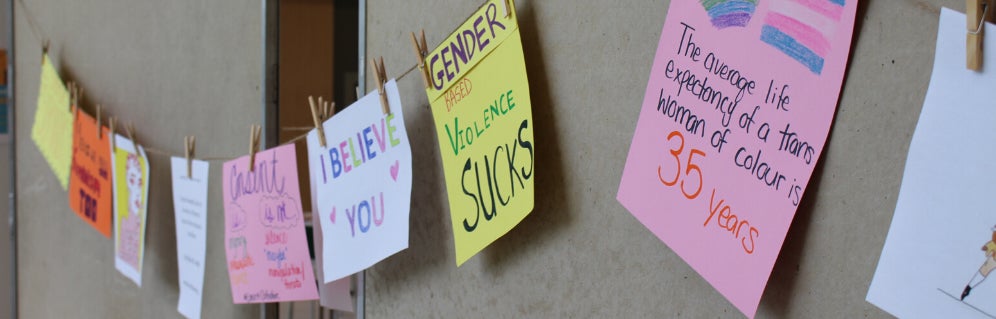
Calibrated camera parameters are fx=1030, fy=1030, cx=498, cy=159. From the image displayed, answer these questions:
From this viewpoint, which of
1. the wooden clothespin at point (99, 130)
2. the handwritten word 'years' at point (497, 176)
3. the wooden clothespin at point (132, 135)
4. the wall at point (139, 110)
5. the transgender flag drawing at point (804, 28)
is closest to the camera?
the transgender flag drawing at point (804, 28)

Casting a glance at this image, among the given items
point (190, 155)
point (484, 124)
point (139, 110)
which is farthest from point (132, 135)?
point (484, 124)

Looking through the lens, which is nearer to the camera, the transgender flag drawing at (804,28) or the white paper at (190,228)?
the transgender flag drawing at (804,28)

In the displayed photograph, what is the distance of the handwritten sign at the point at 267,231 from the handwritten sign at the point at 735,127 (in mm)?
686

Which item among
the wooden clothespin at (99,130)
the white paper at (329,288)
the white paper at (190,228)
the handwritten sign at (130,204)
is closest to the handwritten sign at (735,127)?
the white paper at (329,288)

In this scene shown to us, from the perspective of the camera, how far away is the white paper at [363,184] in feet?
3.77

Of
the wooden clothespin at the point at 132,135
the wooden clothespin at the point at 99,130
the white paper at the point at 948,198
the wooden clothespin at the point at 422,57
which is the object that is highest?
the white paper at the point at 948,198

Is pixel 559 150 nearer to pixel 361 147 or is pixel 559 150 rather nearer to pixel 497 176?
pixel 497 176

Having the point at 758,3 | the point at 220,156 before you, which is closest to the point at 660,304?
the point at 758,3

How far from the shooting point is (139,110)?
6.17 feet

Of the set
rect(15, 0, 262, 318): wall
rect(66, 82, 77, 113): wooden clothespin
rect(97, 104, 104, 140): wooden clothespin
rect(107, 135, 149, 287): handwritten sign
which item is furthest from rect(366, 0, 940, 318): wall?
rect(66, 82, 77, 113): wooden clothespin

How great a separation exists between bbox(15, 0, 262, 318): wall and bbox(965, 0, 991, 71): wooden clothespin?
1124 millimetres

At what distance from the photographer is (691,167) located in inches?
30.8

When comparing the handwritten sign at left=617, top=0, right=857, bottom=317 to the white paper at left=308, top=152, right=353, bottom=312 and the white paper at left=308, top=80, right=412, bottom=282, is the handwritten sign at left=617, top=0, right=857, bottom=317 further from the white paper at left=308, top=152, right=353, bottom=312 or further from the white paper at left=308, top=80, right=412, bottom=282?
the white paper at left=308, top=152, right=353, bottom=312

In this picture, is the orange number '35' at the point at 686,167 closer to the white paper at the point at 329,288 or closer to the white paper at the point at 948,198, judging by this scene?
the white paper at the point at 948,198
